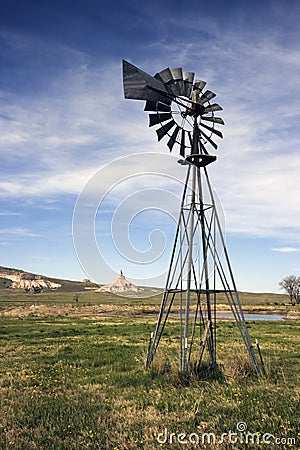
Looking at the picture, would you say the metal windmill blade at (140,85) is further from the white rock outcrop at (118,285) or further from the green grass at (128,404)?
the green grass at (128,404)

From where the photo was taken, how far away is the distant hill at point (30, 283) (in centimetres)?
14725

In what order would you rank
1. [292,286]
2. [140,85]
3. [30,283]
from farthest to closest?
1. [30,283]
2. [292,286]
3. [140,85]

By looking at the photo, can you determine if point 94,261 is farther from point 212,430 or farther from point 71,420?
point 212,430

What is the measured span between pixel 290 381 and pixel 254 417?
3220 millimetres

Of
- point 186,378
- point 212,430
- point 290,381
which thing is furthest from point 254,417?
point 290,381

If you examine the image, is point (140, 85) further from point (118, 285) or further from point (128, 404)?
point (118, 285)

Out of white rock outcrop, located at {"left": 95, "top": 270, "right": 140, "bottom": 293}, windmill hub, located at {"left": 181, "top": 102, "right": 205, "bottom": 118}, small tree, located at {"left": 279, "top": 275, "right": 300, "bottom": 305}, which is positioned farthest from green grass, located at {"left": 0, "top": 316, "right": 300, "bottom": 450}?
small tree, located at {"left": 279, "top": 275, "right": 300, "bottom": 305}

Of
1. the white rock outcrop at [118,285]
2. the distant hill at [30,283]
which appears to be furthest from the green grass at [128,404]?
the distant hill at [30,283]

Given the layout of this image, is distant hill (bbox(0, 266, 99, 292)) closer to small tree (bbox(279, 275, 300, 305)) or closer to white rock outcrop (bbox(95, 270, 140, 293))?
small tree (bbox(279, 275, 300, 305))

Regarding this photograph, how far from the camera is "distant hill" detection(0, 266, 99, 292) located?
147 metres

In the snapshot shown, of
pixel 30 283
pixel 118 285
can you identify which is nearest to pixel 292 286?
pixel 118 285

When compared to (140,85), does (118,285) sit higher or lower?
lower

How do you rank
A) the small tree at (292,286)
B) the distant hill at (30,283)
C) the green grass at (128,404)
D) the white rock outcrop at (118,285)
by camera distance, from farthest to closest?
1. the distant hill at (30,283)
2. the small tree at (292,286)
3. the white rock outcrop at (118,285)
4. the green grass at (128,404)

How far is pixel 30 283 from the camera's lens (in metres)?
151
